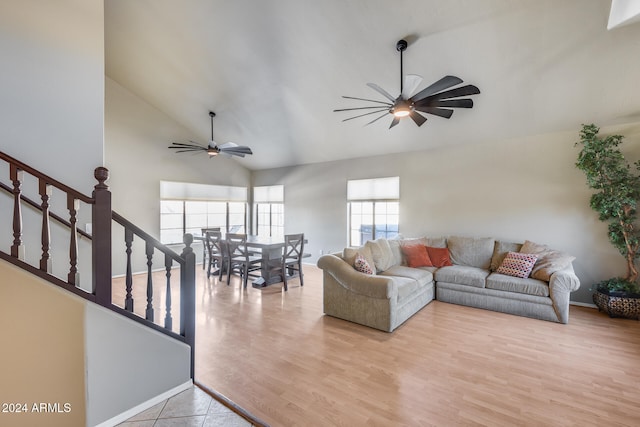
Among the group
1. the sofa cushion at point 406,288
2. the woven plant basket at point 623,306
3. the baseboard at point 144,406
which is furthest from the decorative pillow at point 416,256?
the baseboard at point 144,406

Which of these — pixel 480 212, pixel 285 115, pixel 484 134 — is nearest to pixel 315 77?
pixel 285 115

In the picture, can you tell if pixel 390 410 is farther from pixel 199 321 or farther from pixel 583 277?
pixel 583 277

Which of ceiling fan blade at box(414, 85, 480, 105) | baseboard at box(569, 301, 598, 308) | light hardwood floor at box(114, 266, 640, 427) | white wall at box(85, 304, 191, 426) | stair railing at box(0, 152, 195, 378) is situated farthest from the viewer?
baseboard at box(569, 301, 598, 308)

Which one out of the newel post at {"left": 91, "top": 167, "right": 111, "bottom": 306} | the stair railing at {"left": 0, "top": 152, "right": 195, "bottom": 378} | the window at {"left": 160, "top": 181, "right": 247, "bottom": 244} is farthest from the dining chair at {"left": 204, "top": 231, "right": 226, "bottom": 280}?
the newel post at {"left": 91, "top": 167, "right": 111, "bottom": 306}

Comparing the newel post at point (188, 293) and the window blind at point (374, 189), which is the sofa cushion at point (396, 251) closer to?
the window blind at point (374, 189)

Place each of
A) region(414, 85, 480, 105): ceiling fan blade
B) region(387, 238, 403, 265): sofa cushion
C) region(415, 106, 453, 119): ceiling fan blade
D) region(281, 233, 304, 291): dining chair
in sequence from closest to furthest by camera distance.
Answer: region(414, 85, 480, 105): ceiling fan blade
region(415, 106, 453, 119): ceiling fan blade
region(387, 238, 403, 265): sofa cushion
region(281, 233, 304, 291): dining chair

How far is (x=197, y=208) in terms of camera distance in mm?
7387

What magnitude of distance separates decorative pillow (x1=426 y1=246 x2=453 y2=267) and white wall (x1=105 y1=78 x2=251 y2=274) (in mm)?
5405

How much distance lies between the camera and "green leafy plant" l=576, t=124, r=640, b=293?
377 cm

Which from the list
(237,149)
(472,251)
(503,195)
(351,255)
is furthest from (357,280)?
(237,149)

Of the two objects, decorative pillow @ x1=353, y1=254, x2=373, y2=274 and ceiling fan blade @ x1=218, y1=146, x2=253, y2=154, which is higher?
ceiling fan blade @ x1=218, y1=146, x2=253, y2=154

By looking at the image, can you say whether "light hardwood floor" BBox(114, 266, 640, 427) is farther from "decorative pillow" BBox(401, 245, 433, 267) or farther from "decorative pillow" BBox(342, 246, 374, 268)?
"decorative pillow" BBox(401, 245, 433, 267)

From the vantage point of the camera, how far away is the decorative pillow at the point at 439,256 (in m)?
4.90

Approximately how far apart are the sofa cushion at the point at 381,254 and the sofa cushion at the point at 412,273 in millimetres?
101
